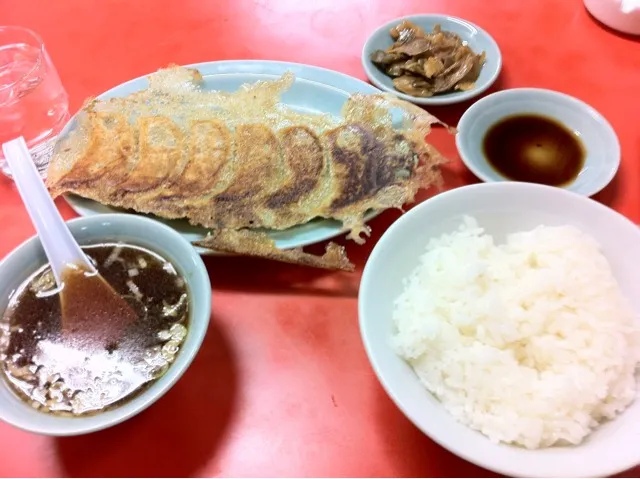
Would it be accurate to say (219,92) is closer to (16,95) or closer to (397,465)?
(16,95)

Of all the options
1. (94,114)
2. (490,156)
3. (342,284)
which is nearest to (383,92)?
(490,156)

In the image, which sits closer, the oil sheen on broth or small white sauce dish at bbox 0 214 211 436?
small white sauce dish at bbox 0 214 211 436

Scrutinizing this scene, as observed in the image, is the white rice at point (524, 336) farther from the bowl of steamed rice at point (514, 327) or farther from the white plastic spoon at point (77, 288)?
the white plastic spoon at point (77, 288)

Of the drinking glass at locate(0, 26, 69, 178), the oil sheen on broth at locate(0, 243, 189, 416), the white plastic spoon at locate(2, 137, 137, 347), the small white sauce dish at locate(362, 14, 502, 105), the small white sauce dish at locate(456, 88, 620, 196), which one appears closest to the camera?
the oil sheen on broth at locate(0, 243, 189, 416)

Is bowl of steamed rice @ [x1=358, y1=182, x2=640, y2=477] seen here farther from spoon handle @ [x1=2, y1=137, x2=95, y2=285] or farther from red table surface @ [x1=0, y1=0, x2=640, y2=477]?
spoon handle @ [x1=2, y1=137, x2=95, y2=285]

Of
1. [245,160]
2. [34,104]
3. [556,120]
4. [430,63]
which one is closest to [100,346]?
[245,160]

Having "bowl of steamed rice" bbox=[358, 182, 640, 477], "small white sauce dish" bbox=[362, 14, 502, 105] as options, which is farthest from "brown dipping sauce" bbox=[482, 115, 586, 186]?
"bowl of steamed rice" bbox=[358, 182, 640, 477]
